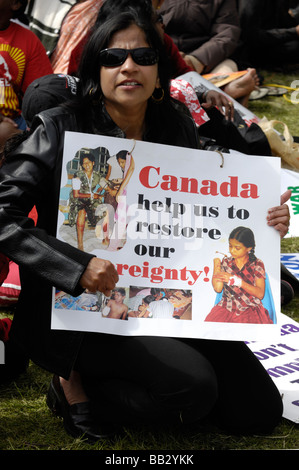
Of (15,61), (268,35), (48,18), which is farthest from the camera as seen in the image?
(268,35)

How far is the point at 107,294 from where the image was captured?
1.95 meters

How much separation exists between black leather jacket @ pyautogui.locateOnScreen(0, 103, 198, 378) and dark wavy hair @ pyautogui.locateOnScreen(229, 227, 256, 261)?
0.49 metres

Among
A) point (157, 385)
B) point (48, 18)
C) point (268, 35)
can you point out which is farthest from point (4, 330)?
point (268, 35)

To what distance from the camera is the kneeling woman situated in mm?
1958

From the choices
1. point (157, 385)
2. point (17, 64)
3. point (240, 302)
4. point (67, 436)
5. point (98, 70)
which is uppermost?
point (17, 64)

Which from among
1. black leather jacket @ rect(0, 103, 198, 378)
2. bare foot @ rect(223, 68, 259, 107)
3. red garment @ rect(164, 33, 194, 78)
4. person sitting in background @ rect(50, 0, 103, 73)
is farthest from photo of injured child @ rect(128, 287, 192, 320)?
bare foot @ rect(223, 68, 259, 107)

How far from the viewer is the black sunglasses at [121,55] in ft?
6.99

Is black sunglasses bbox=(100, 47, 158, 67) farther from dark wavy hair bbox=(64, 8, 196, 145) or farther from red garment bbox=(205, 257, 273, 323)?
red garment bbox=(205, 257, 273, 323)

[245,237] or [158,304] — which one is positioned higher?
[245,237]

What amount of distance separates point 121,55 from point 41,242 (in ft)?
2.12

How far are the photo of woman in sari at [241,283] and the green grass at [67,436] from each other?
428 mm

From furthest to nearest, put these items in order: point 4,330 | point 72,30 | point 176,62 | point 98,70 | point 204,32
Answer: point 204,32
point 72,30
point 176,62
point 4,330
point 98,70

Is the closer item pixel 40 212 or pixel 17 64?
pixel 40 212

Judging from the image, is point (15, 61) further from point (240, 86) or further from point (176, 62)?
point (240, 86)
